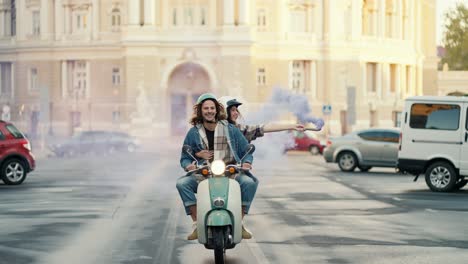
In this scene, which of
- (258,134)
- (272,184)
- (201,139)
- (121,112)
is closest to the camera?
(201,139)

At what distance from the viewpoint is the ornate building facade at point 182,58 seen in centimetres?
8288

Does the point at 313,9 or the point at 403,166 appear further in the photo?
the point at 313,9

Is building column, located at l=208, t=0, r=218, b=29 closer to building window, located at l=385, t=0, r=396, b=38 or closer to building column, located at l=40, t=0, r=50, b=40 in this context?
building column, located at l=40, t=0, r=50, b=40

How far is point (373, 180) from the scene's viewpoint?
34.3 metres

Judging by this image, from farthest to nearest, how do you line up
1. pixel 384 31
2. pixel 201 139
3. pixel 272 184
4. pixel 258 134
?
pixel 384 31 → pixel 272 184 → pixel 258 134 → pixel 201 139

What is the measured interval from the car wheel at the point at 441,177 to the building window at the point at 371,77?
63.2 metres

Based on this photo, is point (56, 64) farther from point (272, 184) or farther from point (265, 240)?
point (265, 240)

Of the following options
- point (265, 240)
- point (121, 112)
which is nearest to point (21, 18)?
point (121, 112)

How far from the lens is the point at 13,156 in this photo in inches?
1192

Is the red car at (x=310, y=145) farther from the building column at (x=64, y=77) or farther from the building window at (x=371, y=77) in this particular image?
the building column at (x=64, y=77)

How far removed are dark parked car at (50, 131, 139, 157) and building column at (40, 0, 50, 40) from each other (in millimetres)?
21879

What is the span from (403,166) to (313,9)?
5990cm

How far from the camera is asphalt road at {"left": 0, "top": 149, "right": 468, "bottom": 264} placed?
1466 cm

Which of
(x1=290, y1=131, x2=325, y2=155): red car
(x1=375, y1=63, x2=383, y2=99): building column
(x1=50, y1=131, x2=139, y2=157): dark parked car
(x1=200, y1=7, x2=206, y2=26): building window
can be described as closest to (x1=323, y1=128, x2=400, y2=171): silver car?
(x1=290, y1=131, x2=325, y2=155): red car
